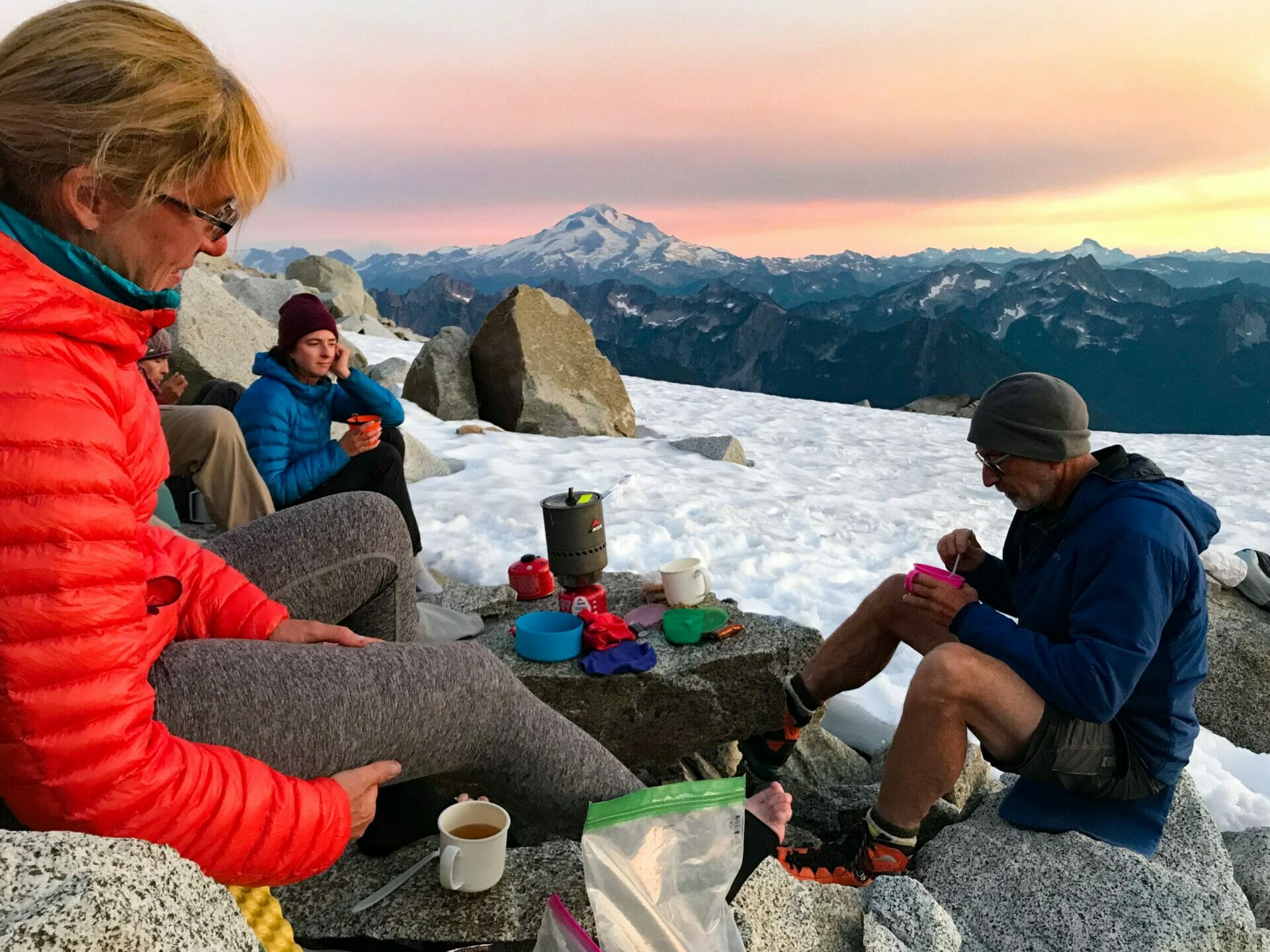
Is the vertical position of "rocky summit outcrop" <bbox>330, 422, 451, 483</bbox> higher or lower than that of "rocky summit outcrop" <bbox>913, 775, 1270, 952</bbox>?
higher

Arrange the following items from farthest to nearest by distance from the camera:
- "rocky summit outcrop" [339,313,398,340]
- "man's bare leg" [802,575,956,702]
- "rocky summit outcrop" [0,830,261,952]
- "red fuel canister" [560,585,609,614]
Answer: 1. "rocky summit outcrop" [339,313,398,340]
2. "red fuel canister" [560,585,609,614]
3. "man's bare leg" [802,575,956,702]
4. "rocky summit outcrop" [0,830,261,952]

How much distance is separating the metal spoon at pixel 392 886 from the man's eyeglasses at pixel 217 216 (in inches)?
66.3

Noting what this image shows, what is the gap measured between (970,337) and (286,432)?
142 m

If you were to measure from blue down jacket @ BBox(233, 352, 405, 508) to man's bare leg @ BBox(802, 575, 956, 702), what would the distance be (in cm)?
302

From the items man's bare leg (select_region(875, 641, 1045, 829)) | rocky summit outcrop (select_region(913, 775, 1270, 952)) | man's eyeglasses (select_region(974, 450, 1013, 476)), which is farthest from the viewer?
man's eyeglasses (select_region(974, 450, 1013, 476))

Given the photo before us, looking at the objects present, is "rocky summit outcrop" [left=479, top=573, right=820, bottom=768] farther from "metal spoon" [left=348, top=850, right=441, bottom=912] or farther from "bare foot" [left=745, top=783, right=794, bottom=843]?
"metal spoon" [left=348, top=850, right=441, bottom=912]

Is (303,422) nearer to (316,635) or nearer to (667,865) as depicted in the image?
(316,635)

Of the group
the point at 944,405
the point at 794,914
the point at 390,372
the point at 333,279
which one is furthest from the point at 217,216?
the point at 333,279

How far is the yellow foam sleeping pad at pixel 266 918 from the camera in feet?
5.99

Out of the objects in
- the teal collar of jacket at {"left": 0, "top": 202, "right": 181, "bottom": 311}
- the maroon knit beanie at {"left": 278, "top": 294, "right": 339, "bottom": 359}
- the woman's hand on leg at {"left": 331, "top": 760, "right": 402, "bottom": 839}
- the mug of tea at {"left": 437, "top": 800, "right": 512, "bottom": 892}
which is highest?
the teal collar of jacket at {"left": 0, "top": 202, "right": 181, "bottom": 311}

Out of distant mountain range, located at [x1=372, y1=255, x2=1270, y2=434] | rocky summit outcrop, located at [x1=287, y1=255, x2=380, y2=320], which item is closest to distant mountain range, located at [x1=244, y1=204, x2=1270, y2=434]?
distant mountain range, located at [x1=372, y1=255, x2=1270, y2=434]

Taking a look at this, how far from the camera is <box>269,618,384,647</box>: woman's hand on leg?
2.21 m

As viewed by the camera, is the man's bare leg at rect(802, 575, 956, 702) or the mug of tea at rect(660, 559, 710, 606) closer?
the man's bare leg at rect(802, 575, 956, 702)

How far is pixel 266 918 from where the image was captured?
188 centimetres
